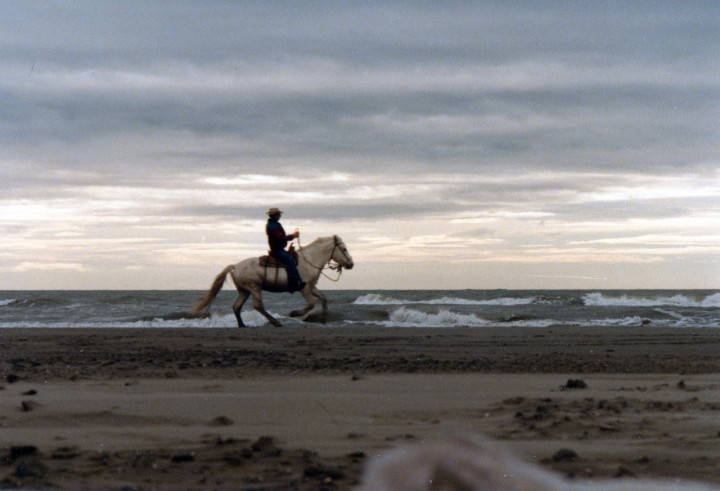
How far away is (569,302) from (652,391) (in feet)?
81.6

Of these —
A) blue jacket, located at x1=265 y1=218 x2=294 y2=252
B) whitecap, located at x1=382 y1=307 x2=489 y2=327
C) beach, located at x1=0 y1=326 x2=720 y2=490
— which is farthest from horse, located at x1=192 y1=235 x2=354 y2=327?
beach, located at x1=0 y1=326 x2=720 y2=490

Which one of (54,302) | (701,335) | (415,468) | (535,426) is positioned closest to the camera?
(415,468)

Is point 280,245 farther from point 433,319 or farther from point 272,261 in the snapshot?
point 433,319

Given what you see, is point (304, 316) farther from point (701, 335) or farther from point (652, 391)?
point (652, 391)

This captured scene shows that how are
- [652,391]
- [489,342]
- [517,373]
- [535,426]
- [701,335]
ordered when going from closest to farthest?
[535,426] < [652,391] < [517,373] < [489,342] < [701,335]

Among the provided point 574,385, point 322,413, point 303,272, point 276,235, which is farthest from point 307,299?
point 322,413

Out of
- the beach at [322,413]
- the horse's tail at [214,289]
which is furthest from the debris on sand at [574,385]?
the horse's tail at [214,289]

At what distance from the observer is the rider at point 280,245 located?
14703 millimetres

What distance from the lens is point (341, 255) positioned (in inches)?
600

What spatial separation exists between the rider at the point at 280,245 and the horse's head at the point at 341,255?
0.88 metres

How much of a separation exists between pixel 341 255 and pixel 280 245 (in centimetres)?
128

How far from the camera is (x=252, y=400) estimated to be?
16.0 feet

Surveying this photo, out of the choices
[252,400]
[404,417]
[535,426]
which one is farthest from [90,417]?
[535,426]

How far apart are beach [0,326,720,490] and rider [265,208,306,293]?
6.24m
